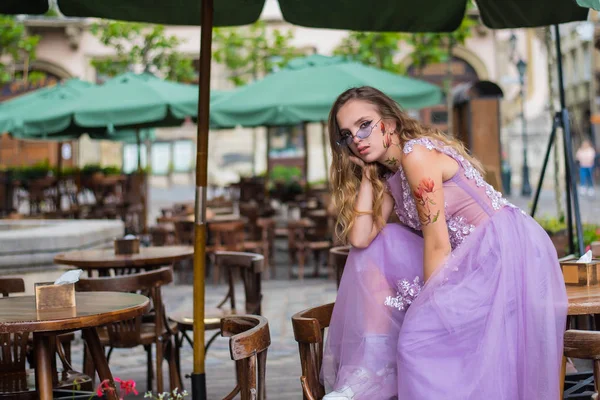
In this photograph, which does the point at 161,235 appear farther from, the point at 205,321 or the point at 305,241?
the point at 205,321

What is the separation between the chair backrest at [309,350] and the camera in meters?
3.29

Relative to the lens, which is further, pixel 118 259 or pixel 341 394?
pixel 118 259

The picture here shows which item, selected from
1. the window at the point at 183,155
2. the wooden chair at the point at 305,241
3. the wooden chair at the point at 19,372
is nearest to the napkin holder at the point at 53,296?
the wooden chair at the point at 19,372

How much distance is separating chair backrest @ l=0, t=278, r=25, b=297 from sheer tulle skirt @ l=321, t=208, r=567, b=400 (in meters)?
2.11

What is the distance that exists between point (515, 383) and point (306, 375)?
2.38 ft

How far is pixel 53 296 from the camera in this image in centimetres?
400

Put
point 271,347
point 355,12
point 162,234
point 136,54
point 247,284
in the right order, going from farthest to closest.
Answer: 1. point 136,54
2. point 162,234
3. point 271,347
4. point 247,284
5. point 355,12

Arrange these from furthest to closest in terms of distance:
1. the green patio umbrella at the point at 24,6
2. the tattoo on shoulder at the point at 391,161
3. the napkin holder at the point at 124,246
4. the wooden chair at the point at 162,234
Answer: the wooden chair at the point at 162,234, the napkin holder at the point at 124,246, the green patio umbrella at the point at 24,6, the tattoo on shoulder at the point at 391,161

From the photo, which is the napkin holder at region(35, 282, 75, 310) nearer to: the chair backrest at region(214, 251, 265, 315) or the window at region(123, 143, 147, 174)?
the chair backrest at region(214, 251, 265, 315)

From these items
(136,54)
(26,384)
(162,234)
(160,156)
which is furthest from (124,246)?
(160,156)

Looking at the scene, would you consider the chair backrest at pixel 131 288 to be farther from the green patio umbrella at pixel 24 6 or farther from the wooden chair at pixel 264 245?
the wooden chair at pixel 264 245

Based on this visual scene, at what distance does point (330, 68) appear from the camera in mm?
11688

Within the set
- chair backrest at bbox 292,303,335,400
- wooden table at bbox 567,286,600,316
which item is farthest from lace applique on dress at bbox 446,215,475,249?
chair backrest at bbox 292,303,335,400

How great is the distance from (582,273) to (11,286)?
2.88 m
